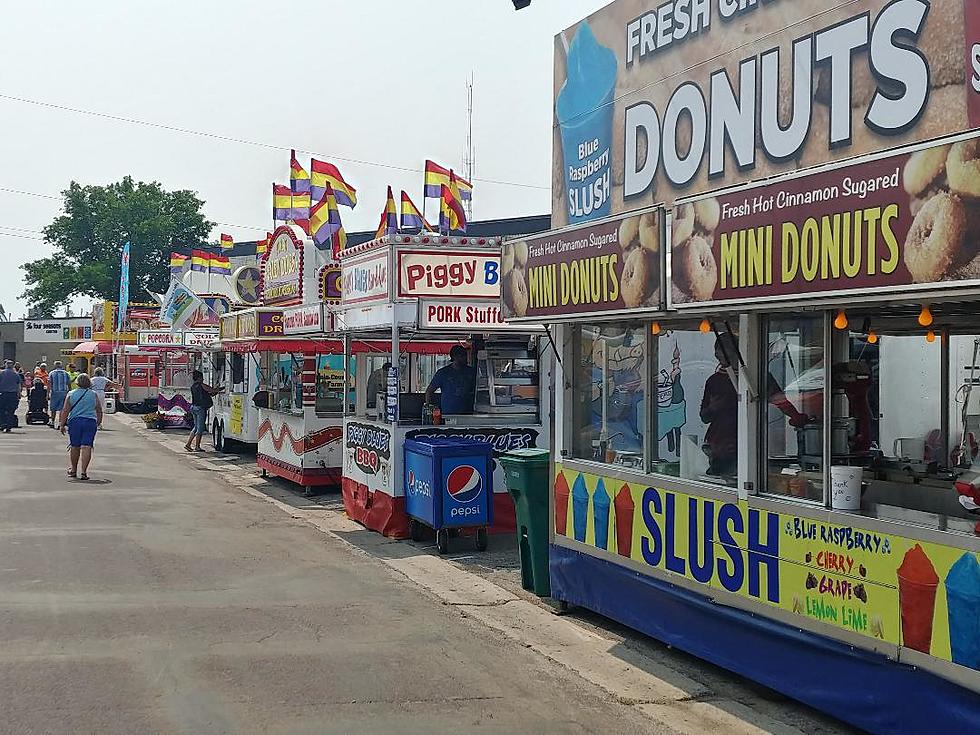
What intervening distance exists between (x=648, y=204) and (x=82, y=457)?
45.7 feet

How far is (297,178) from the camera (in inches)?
818

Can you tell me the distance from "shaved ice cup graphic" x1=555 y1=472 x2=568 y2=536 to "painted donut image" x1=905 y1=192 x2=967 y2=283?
4.51 m

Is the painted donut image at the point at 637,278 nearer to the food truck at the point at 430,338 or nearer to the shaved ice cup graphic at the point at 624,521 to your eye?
the shaved ice cup graphic at the point at 624,521

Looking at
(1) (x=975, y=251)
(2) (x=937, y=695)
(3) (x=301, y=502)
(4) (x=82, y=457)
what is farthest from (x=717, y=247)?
(4) (x=82, y=457)

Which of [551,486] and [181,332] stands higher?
[181,332]

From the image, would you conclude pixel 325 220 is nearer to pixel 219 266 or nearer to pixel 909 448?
pixel 909 448

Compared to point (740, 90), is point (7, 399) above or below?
below

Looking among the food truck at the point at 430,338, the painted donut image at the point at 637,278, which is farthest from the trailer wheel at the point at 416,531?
the painted donut image at the point at 637,278

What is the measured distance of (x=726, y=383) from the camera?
24.2 ft

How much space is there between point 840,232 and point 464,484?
714cm

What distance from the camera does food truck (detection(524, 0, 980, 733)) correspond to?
5.35 meters

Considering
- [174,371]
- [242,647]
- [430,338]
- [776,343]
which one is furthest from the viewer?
[174,371]

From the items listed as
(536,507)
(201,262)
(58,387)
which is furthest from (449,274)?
(201,262)

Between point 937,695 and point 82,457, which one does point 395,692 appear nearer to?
point 937,695
